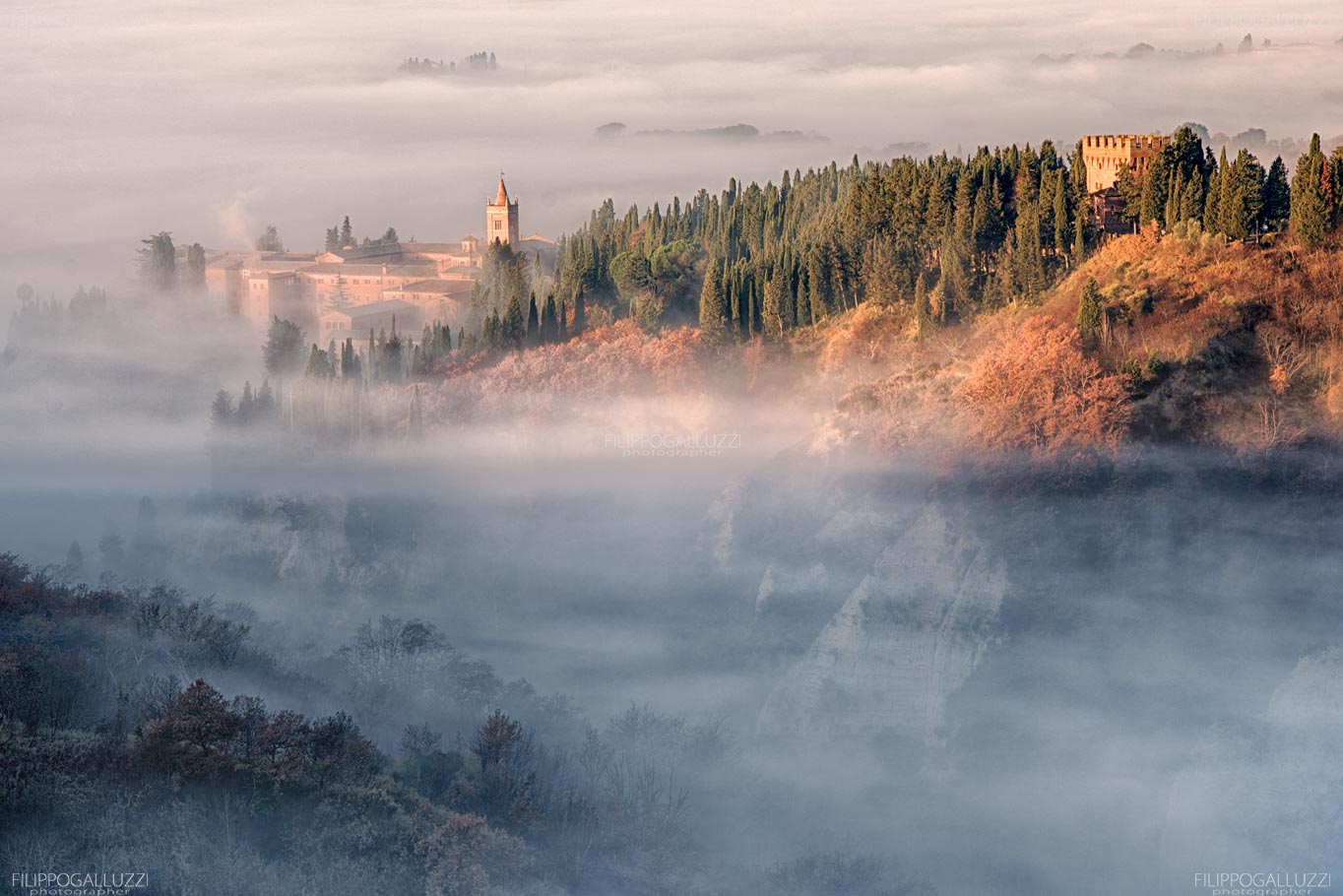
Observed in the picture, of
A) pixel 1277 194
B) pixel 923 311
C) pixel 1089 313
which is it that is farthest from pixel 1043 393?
pixel 1277 194

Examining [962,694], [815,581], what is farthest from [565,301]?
[962,694]

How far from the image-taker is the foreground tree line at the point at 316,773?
6378 cm

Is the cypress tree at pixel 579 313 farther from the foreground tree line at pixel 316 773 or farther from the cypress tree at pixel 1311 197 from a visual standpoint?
the cypress tree at pixel 1311 197

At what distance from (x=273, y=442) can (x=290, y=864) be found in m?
67.5

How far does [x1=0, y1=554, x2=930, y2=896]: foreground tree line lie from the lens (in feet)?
209

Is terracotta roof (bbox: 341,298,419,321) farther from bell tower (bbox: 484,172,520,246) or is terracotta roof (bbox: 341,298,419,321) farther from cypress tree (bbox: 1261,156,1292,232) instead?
cypress tree (bbox: 1261,156,1292,232)

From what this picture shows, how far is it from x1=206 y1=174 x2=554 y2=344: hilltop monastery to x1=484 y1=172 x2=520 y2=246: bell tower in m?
0.08

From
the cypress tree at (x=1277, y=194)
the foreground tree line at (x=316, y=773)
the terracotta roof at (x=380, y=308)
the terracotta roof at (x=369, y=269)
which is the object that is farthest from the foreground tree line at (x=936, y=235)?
the terracotta roof at (x=369, y=269)

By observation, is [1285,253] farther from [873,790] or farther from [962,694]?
[873,790]

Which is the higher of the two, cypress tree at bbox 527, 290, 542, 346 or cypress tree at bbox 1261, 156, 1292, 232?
cypress tree at bbox 1261, 156, 1292, 232

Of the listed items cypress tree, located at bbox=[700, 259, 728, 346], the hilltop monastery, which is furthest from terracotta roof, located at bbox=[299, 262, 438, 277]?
cypress tree, located at bbox=[700, 259, 728, 346]

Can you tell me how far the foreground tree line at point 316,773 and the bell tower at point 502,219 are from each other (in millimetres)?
56964

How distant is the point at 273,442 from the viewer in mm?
129250

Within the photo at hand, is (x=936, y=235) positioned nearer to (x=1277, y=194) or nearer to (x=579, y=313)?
(x=1277, y=194)
